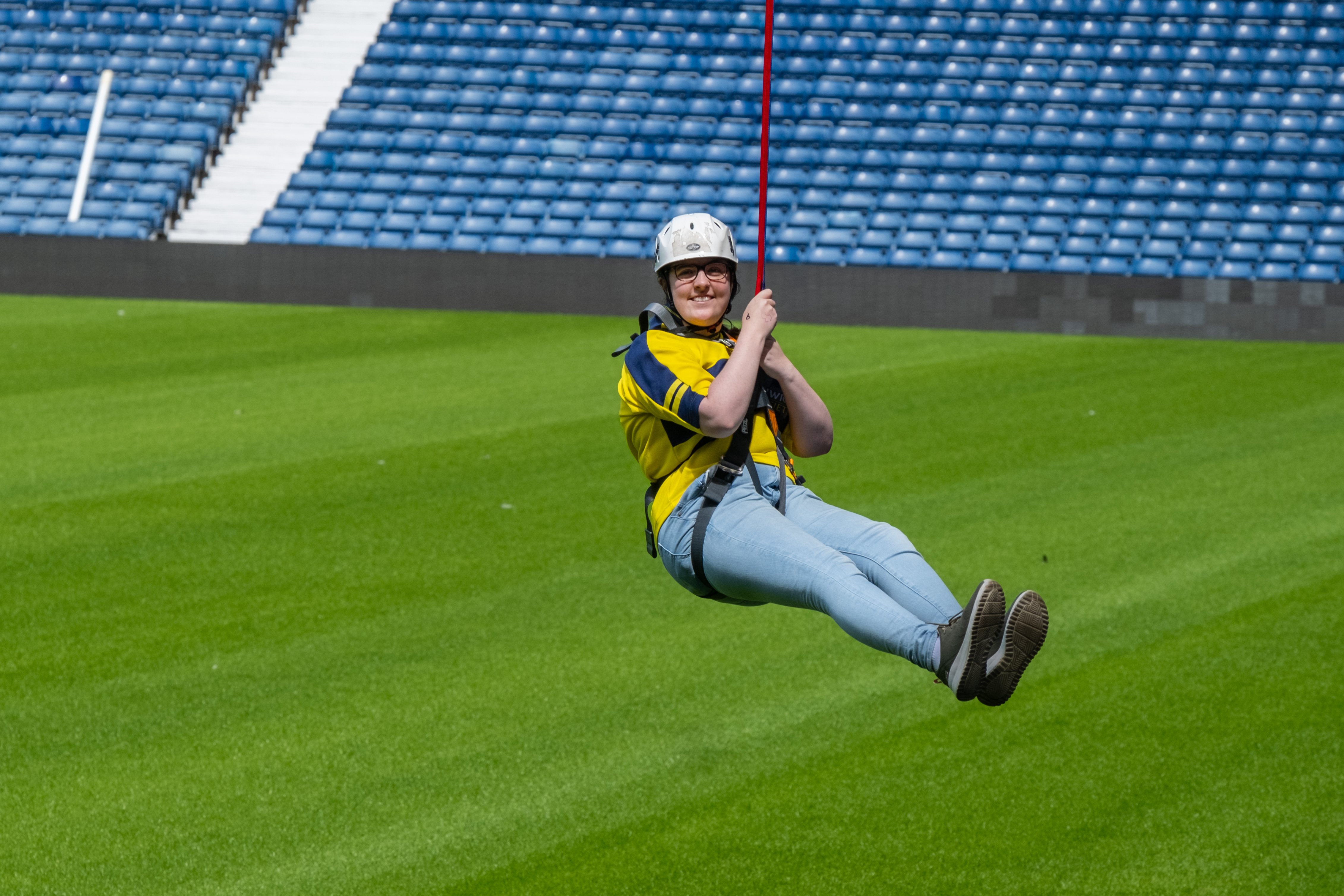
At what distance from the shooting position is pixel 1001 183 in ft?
76.2

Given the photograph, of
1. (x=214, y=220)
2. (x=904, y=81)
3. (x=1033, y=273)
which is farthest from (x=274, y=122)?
(x=1033, y=273)

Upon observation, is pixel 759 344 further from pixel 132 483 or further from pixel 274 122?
pixel 274 122

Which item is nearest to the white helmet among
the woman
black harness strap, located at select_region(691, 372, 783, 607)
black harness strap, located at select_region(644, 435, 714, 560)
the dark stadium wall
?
the woman

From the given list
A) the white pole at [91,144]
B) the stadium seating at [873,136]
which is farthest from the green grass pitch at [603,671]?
the white pole at [91,144]

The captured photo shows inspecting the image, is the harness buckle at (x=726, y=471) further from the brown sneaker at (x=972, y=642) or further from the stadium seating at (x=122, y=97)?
the stadium seating at (x=122, y=97)

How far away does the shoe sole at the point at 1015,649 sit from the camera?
460 cm

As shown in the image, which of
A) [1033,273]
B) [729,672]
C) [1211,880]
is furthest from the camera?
[1033,273]

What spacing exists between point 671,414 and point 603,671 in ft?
11.8

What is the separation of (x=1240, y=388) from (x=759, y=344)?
12886 mm

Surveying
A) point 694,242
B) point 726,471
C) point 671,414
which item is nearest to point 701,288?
point 694,242

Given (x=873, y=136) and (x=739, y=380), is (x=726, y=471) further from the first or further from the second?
(x=873, y=136)

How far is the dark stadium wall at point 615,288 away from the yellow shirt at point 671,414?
1643 centimetres

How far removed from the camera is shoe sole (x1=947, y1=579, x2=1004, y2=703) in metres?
4.55

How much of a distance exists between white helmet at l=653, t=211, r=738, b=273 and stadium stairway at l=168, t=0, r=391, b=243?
19.3 metres
